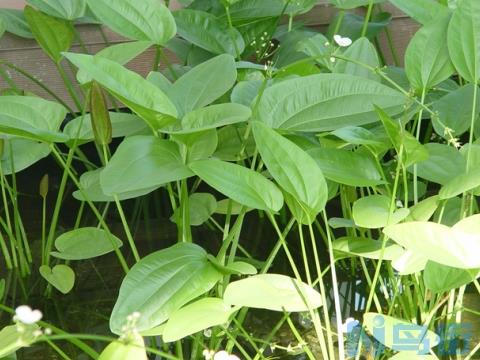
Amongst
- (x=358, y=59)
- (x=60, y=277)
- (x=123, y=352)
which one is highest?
(x=358, y=59)

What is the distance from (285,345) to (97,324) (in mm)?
226

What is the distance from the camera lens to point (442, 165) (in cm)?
83

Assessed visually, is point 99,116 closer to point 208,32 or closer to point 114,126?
point 114,126

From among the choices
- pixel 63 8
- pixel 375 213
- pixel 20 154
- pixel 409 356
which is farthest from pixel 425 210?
pixel 63 8

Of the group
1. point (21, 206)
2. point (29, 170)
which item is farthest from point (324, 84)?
point (29, 170)

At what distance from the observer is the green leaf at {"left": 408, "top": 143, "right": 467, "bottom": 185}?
0.81 metres

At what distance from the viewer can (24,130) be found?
2.49ft

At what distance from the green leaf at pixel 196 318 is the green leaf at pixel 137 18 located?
40 centimetres

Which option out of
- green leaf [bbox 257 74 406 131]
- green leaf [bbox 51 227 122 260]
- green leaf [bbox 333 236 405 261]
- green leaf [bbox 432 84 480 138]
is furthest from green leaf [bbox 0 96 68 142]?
green leaf [bbox 432 84 480 138]

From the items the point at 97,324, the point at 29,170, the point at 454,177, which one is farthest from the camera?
the point at 29,170

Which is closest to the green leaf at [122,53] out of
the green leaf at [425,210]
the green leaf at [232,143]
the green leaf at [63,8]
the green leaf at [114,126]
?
the green leaf at [114,126]

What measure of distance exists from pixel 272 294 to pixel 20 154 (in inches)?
17.0

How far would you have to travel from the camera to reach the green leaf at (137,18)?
95 cm

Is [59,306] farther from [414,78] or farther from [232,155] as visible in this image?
[414,78]
